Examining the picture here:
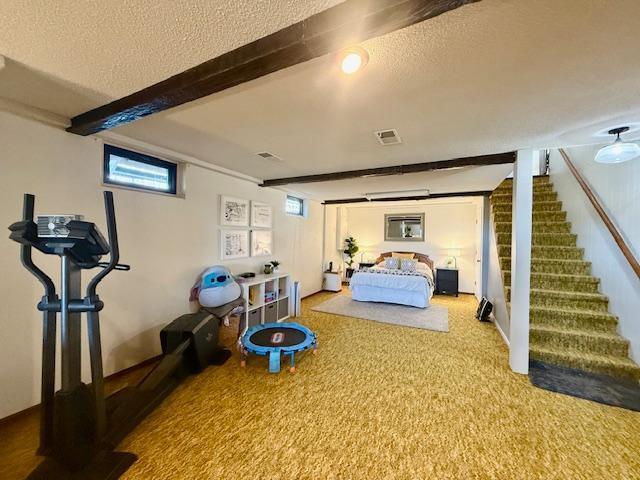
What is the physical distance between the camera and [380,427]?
1.85m

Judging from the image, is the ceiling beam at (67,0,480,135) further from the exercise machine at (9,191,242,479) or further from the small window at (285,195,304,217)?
the small window at (285,195,304,217)

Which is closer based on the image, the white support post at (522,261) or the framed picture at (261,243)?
the white support post at (522,261)

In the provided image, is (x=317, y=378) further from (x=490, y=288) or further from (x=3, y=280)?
(x=490, y=288)

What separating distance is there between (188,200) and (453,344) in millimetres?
3850

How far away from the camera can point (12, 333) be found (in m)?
1.86

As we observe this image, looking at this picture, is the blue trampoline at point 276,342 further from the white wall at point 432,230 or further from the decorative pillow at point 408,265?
the decorative pillow at point 408,265

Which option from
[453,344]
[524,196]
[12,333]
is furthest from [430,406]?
[12,333]

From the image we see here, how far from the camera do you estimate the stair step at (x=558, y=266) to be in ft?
11.0

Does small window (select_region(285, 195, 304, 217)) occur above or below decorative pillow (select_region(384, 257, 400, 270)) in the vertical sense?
above

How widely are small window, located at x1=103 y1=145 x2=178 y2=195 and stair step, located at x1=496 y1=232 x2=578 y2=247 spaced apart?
15.6ft

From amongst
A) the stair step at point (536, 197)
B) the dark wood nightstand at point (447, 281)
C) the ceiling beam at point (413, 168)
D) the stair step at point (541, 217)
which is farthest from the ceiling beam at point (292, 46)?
the dark wood nightstand at point (447, 281)

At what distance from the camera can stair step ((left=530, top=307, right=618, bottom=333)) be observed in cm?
283

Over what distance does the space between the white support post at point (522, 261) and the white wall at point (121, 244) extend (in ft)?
11.7

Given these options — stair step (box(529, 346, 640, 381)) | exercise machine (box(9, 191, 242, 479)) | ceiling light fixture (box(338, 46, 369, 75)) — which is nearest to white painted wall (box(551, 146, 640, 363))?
stair step (box(529, 346, 640, 381))
